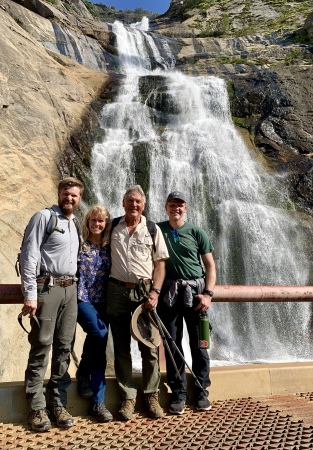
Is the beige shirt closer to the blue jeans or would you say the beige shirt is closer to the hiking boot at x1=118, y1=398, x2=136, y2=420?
the blue jeans

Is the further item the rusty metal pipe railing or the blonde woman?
the rusty metal pipe railing

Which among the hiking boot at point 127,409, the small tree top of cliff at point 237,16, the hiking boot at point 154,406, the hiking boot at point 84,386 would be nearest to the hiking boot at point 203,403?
the hiking boot at point 154,406

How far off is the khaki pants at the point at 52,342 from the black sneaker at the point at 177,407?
39.0 inches

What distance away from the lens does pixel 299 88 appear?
23078 mm

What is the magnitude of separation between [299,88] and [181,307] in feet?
68.9

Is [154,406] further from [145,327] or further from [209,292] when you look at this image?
[209,292]

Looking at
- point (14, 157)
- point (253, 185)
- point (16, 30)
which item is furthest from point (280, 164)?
point (16, 30)

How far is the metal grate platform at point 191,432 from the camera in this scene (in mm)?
3512

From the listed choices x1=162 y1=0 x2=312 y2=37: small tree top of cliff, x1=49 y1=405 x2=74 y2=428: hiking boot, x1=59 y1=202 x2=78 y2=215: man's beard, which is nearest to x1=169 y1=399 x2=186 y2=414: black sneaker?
x1=49 y1=405 x2=74 y2=428: hiking boot

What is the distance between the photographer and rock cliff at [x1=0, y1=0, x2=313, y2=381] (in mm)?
13820

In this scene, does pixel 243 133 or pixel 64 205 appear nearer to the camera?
pixel 64 205

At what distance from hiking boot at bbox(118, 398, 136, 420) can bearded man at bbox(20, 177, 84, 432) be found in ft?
1.50

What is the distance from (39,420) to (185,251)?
207cm

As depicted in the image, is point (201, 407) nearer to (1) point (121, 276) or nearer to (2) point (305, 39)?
(1) point (121, 276)
